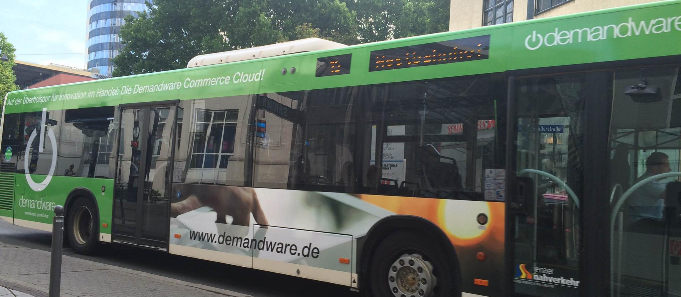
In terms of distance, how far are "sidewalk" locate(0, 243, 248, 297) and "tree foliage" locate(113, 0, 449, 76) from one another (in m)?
18.8

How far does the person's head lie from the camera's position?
4.61 m

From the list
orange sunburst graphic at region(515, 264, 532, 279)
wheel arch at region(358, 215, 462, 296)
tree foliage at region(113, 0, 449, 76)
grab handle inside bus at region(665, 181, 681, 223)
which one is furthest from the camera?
tree foliage at region(113, 0, 449, 76)

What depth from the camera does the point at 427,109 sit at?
19.5 feet

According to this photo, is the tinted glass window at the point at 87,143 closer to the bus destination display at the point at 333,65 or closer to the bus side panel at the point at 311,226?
the bus side panel at the point at 311,226

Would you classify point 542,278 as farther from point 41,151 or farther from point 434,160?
point 41,151

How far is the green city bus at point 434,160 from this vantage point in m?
4.79

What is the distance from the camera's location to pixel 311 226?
6812 millimetres

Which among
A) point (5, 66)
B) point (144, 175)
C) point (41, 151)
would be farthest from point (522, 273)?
point (5, 66)

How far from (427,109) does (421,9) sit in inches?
1122

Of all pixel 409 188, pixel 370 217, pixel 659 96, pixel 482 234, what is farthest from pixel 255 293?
pixel 659 96

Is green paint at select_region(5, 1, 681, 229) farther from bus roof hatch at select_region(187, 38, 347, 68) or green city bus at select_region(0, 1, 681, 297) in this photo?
bus roof hatch at select_region(187, 38, 347, 68)

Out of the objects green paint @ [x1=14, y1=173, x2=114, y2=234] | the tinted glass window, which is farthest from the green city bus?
the tinted glass window

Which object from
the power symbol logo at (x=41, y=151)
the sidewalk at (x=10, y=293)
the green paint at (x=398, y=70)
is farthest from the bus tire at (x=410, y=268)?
the power symbol logo at (x=41, y=151)

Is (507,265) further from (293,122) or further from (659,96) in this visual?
(293,122)
